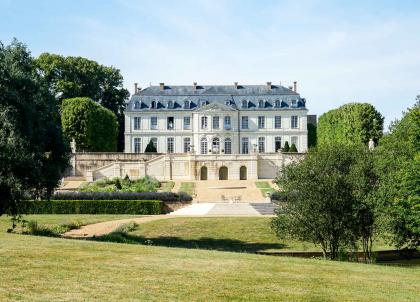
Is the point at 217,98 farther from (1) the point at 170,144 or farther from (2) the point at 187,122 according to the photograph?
(1) the point at 170,144

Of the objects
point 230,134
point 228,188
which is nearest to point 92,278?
point 228,188

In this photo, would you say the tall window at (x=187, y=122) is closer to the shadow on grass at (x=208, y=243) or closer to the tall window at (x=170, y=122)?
the tall window at (x=170, y=122)

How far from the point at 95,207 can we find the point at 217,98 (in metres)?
42.7

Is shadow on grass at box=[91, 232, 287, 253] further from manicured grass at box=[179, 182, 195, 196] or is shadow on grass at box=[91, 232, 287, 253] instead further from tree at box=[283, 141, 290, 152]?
tree at box=[283, 141, 290, 152]

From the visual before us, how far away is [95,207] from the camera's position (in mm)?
37906

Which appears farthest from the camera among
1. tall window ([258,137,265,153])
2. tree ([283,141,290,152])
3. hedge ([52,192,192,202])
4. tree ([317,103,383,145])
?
tall window ([258,137,265,153])

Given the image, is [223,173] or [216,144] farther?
[216,144]

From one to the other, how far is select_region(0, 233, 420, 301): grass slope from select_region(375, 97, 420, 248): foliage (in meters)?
5.41

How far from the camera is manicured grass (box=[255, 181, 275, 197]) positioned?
163 ft

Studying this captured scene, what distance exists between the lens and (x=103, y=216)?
3556cm

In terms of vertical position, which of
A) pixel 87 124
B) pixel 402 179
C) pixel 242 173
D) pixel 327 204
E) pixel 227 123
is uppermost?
pixel 227 123

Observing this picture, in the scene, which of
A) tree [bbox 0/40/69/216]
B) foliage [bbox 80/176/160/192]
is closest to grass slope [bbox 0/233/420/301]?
Answer: tree [bbox 0/40/69/216]

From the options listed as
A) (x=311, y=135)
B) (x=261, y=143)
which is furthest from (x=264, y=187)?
(x=311, y=135)

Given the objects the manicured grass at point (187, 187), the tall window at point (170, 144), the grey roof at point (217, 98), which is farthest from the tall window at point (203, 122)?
the manicured grass at point (187, 187)
